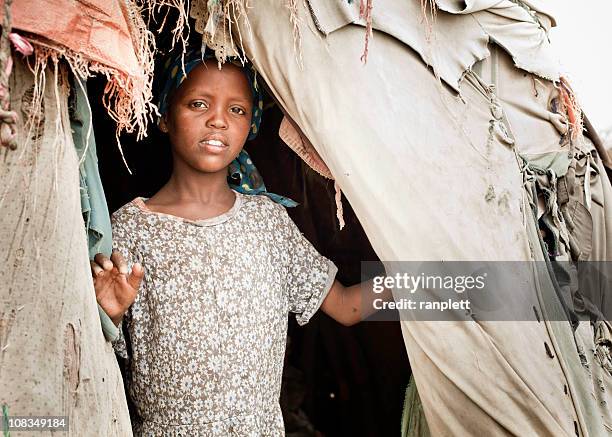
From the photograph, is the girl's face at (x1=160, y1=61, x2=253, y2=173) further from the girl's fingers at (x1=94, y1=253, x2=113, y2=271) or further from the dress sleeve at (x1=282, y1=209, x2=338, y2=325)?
the girl's fingers at (x1=94, y1=253, x2=113, y2=271)

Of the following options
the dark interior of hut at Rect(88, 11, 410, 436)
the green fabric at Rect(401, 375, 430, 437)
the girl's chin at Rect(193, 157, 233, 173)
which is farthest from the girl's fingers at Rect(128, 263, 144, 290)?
the green fabric at Rect(401, 375, 430, 437)

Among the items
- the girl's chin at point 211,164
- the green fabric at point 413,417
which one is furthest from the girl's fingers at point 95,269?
the green fabric at point 413,417

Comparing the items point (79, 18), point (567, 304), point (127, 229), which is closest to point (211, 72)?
point (127, 229)

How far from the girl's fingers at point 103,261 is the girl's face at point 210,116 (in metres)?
0.54

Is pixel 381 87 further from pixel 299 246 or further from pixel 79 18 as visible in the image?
pixel 79 18

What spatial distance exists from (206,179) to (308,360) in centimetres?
165

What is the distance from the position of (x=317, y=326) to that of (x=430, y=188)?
1732 mm

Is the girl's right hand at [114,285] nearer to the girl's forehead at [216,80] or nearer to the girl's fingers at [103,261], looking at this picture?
the girl's fingers at [103,261]

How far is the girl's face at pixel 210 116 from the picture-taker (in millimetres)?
2330

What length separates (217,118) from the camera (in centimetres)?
233

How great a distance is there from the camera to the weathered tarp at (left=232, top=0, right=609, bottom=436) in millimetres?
2082

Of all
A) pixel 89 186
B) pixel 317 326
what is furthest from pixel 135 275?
pixel 317 326

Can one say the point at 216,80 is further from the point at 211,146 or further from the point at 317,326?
the point at 317,326

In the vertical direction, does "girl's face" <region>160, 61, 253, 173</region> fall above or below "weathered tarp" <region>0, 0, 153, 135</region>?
above
